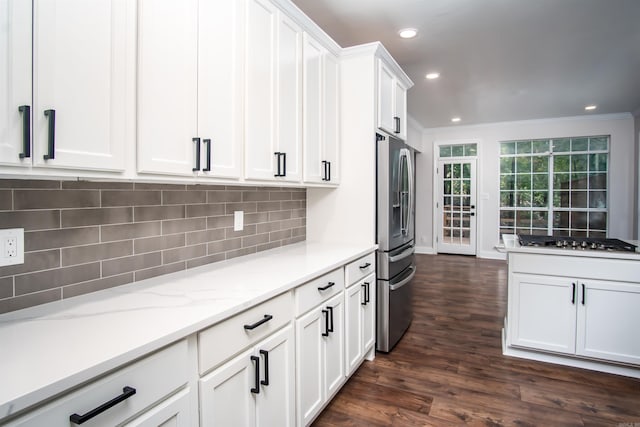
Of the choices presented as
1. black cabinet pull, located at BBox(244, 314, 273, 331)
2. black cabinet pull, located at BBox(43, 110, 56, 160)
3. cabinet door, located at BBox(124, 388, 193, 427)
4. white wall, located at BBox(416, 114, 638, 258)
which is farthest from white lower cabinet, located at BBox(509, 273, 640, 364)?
white wall, located at BBox(416, 114, 638, 258)

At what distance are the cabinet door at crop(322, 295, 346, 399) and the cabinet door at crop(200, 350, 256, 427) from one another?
2.17 ft

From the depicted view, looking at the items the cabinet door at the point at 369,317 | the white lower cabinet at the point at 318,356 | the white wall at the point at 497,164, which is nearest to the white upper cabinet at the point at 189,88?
the white lower cabinet at the point at 318,356

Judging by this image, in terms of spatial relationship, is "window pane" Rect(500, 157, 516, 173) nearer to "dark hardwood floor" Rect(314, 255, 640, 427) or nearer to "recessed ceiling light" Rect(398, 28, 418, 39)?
"dark hardwood floor" Rect(314, 255, 640, 427)

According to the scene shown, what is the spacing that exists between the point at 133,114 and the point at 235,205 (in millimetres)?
1001

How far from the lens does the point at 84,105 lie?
3.68 ft

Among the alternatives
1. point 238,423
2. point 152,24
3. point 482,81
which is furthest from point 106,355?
point 482,81

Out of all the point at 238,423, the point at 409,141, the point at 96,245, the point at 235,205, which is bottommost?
the point at 238,423

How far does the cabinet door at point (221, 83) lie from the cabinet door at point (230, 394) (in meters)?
0.78

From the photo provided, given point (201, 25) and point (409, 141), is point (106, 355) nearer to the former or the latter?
point (201, 25)

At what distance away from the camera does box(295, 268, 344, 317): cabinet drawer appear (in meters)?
1.75

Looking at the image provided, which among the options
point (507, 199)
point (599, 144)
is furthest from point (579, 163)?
point (507, 199)

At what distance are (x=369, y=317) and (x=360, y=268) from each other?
43 centimetres

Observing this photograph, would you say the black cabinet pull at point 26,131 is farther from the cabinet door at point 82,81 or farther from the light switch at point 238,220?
the light switch at point 238,220

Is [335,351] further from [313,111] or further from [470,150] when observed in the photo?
[470,150]
